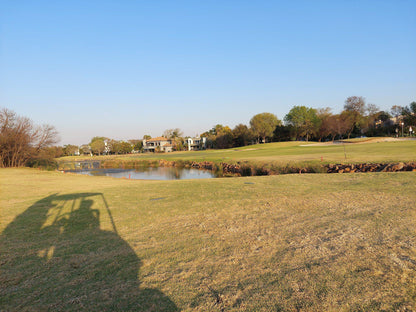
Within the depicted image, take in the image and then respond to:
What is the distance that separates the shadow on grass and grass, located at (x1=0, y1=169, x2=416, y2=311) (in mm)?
20

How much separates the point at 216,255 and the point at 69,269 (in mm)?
2588

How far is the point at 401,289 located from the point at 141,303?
3454 mm

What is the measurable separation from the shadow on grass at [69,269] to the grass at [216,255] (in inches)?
0.8

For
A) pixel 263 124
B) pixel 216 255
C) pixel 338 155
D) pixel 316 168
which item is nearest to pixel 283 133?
pixel 263 124

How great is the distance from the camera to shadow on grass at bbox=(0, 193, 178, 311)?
3.27 m

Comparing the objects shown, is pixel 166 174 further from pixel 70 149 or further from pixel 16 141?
pixel 70 149

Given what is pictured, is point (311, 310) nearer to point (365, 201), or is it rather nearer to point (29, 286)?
point (29, 286)

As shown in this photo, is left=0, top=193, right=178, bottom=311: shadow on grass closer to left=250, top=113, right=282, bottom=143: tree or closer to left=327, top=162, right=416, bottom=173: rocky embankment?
left=327, top=162, right=416, bottom=173: rocky embankment

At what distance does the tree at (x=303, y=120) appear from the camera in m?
89.6

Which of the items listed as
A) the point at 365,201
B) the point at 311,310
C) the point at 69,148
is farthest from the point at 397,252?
the point at 69,148

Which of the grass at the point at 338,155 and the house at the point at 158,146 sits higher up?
the house at the point at 158,146

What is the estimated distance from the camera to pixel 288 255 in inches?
174

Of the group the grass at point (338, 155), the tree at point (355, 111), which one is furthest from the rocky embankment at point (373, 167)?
the tree at point (355, 111)

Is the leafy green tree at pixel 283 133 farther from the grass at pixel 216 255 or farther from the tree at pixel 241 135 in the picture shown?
the grass at pixel 216 255
